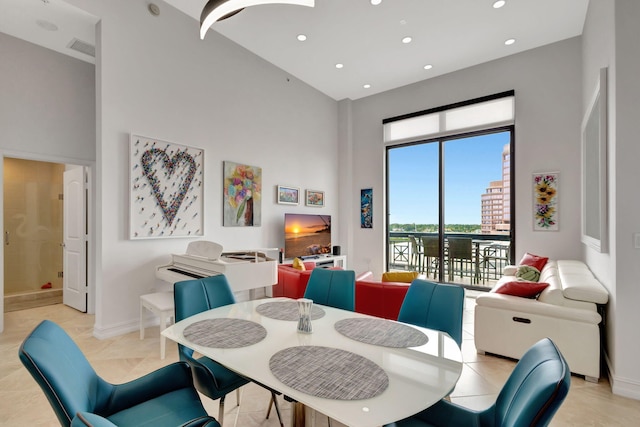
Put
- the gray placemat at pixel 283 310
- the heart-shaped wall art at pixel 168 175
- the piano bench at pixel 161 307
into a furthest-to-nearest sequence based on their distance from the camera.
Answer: the heart-shaped wall art at pixel 168 175, the piano bench at pixel 161 307, the gray placemat at pixel 283 310

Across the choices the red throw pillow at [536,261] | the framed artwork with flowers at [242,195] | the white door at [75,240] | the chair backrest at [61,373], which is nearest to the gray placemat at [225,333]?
the chair backrest at [61,373]

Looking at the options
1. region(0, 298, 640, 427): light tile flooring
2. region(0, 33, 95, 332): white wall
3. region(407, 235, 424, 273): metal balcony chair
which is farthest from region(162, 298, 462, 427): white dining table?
region(407, 235, 424, 273): metal balcony chair

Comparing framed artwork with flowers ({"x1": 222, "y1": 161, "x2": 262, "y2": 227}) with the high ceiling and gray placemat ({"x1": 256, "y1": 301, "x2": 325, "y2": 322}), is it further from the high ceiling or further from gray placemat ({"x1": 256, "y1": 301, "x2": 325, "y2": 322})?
gray placemat ({"x1": 256, "y1": 301, "x2": 325, "y2": 322})

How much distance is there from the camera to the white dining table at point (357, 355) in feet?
3.15

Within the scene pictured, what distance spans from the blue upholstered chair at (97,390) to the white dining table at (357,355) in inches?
8.7

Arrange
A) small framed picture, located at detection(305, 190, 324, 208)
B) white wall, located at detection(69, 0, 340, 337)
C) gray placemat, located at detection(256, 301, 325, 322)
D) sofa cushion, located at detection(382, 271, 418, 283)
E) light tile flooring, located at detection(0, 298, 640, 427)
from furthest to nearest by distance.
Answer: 1. small framed picture, located at detection(305, 190, 324, 208)
2. white wall, located at detection(69, 0, 340, 337)
3. sofa cushion, located at detection(382, 271, 418, 283)
4. light tile flooring, located at detection(0, 298, 640, 427)
5. gray placemat, located at detection(256, 301, 325, 322)

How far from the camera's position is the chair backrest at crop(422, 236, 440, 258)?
5.68m

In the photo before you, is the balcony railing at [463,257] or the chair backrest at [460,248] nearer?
the balcony railing at [463,257]

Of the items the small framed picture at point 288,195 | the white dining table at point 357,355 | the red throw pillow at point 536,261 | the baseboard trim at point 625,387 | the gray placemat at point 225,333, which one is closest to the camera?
the white dining table at point 357,355

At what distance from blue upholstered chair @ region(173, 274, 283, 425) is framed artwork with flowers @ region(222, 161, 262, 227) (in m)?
2.30

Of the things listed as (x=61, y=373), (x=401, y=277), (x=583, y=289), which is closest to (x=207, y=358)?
(x=61, y=373)

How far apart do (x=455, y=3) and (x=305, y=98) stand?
2934 mm

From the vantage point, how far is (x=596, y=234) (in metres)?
2.90

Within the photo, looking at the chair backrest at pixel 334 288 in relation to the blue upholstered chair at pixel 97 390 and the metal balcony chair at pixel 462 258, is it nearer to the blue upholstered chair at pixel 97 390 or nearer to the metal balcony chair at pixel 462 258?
the blue upholstered chair at pixel 97 390
